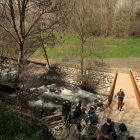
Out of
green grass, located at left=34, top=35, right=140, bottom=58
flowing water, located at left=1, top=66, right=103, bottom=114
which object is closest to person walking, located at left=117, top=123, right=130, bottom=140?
flowing water, located at left=1, top=66, right=103, bottom=114

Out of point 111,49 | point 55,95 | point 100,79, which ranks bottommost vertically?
point 55,95

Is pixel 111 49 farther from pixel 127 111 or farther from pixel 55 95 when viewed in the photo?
pixel 127 111

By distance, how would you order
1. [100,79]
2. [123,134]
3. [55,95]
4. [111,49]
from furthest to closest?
[111,49] → [100,79] → [55,95] → [123,134]

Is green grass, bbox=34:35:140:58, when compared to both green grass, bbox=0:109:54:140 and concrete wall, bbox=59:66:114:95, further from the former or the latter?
green grass, bbox=0:109:54:140

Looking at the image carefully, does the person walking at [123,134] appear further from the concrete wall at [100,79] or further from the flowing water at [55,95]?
the concrete wall at [100,79]

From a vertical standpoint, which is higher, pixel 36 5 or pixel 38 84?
pixel 36 5

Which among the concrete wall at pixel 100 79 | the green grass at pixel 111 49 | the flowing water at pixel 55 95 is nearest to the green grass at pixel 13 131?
the flowing water at pixel 55 95

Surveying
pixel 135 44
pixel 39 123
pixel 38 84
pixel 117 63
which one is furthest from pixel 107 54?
pixel 39 123

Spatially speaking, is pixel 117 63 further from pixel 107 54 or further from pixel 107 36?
pixel 107 36

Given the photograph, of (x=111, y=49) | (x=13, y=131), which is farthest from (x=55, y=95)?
(x=111, y=49)

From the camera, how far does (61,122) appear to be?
7602 millimetres

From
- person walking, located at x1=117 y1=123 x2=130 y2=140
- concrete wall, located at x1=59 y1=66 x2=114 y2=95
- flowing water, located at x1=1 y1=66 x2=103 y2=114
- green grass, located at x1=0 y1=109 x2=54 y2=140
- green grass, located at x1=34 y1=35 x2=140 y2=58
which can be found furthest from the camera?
green grass, located at x1=34 y1=35 x2=140 y2=58

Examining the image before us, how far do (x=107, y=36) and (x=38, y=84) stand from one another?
25.0m

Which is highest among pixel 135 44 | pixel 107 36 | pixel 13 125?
pixel 107 36
